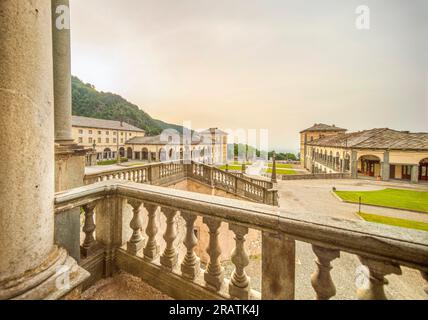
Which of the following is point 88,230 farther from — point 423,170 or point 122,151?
point 122,151

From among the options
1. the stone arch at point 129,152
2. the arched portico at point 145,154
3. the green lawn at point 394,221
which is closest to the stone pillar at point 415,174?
the green lawn at point 394,221

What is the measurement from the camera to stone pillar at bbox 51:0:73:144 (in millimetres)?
2918

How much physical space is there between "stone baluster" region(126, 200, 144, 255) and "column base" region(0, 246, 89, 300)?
39.5 inches

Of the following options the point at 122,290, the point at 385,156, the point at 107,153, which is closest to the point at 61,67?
the point at 122,290

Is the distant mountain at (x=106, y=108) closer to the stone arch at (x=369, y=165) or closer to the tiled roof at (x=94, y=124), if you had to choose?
the tiled roof at (x=94, y=124)

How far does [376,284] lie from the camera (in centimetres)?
141

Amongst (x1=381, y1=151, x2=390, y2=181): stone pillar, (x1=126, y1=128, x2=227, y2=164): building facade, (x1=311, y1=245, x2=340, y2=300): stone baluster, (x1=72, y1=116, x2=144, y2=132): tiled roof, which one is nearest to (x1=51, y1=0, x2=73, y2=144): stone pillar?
(x1=311, y1=245, x2=340, y2=300): stone baluster

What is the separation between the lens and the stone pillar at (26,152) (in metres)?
1.28

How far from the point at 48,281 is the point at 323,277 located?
208 cm

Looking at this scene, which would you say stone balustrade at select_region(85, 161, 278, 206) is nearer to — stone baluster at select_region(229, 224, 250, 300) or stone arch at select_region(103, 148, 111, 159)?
stone baluster at select_region(229, 224, 250, 300)

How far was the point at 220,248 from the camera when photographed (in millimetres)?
2250

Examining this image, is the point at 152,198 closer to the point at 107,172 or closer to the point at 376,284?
the point at 376,284

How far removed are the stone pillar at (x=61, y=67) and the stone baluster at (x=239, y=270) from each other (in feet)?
9.97

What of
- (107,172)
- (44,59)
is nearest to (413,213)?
(107,172)
